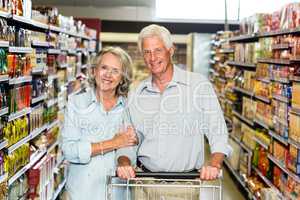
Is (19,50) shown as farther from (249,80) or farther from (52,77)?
(249,80)

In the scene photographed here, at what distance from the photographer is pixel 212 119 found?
2668mm

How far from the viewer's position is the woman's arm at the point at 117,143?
103 inches

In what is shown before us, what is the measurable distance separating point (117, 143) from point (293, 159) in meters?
2.44

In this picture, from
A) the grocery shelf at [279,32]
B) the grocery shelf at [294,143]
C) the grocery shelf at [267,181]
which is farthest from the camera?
the grocery shelf at [267,181]

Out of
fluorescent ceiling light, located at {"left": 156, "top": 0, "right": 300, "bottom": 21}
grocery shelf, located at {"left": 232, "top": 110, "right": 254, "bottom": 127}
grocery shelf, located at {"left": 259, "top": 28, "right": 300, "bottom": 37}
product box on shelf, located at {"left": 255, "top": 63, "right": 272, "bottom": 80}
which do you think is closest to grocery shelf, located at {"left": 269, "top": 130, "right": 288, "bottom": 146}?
product box on shelf, located at {"left": 255, "top": 63, "right": 272, "bottom": 80}

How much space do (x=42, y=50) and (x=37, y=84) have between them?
48 centimetres

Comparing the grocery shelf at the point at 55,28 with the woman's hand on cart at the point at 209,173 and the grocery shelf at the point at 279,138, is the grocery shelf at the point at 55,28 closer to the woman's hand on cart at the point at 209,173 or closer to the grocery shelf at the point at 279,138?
the grocery shelf at the point at 279,138

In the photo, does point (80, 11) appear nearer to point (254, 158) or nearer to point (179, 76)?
point (254, 158)

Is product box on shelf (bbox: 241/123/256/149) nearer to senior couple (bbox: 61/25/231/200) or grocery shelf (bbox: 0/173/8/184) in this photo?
grocery shelf (bbox: 0/173/8/184)

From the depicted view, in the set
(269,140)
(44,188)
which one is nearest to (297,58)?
(269,140)

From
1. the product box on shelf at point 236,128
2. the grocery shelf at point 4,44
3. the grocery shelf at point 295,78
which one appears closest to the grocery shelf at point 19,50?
the grocery shelf at point 4,44

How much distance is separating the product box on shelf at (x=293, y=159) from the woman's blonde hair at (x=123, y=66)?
2.21 m

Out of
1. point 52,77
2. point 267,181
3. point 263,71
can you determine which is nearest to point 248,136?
point 263,71

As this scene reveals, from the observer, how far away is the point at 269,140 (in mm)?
5547
